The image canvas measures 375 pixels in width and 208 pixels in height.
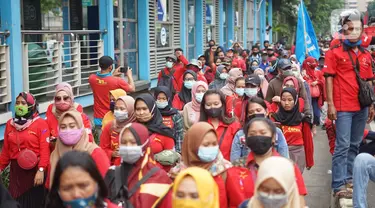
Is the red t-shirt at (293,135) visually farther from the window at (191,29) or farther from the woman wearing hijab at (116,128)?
the window at (191,29)

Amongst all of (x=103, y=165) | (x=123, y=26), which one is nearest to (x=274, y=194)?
(x=103, y=165)

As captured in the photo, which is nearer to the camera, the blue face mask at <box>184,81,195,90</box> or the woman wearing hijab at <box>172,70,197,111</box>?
the woman wearing hijab at <box>172,70,197,111</box>

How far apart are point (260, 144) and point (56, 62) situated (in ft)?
19.6

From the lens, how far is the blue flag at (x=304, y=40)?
15195 mm

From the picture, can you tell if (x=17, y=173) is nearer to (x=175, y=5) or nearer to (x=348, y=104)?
(x=348, y=104)

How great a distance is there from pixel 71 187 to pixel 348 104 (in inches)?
161

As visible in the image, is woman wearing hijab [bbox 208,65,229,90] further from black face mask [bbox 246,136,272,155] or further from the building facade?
black face mask [bbox 246,136,272,155]

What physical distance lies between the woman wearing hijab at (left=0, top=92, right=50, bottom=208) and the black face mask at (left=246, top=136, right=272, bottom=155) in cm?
225

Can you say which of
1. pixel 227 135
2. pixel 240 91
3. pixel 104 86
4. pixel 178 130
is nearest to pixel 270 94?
pixel 240 91

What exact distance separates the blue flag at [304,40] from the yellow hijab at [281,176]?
11564mm

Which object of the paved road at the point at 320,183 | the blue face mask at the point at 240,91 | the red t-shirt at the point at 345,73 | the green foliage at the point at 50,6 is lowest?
the paved road at the point at 320,183

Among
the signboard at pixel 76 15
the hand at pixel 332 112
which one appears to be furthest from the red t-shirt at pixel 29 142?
the signboard at pixel 76 15

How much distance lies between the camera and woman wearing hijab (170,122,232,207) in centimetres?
449

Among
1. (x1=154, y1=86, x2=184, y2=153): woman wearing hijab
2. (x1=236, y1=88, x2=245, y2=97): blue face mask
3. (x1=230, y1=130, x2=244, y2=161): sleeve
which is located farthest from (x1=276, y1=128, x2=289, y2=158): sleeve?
(x1=236, y1=88, x2=245, y2=97): blue face mask
